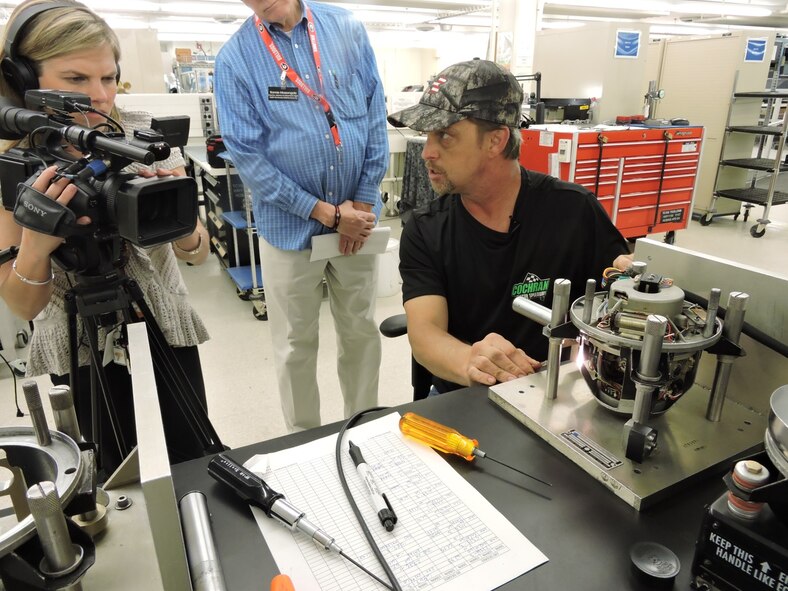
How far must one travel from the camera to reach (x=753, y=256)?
436 centimetres

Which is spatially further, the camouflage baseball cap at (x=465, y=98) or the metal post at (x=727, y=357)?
the camouflage baseball cap at (x=465, y=98)

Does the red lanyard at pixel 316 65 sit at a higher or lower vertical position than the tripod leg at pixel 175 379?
higher

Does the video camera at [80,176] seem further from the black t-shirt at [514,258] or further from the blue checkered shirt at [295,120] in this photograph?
the blue checkered shirt at [295,120]

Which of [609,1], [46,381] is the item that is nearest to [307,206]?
[46,381]

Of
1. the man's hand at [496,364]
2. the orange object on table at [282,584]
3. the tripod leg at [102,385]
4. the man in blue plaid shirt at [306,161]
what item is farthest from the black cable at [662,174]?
the orange object on table at [282,584]

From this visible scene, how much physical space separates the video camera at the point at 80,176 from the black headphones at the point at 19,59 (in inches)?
4.4

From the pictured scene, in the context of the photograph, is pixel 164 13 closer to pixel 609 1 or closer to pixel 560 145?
pixel 609 1

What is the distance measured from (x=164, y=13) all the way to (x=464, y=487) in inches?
338

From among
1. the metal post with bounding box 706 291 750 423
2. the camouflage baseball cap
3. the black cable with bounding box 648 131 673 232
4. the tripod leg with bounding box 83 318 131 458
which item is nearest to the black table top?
the metal post with bounding box 706 291 750 423

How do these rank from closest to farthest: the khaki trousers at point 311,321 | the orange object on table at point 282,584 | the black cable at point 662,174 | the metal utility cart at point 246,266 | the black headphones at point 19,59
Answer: the orange object on table at point 282,584
the black headphones at point 19,59
the khaki trousers at point 311,321
the metal utility cart at point 246,266
the black cable at point 662,174

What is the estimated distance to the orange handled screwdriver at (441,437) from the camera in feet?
2.48

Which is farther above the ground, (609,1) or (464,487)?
(609,1)

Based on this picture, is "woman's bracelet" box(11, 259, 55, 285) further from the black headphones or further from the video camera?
the black headphones

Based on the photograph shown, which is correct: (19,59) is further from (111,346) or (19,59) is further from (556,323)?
(556,323)
